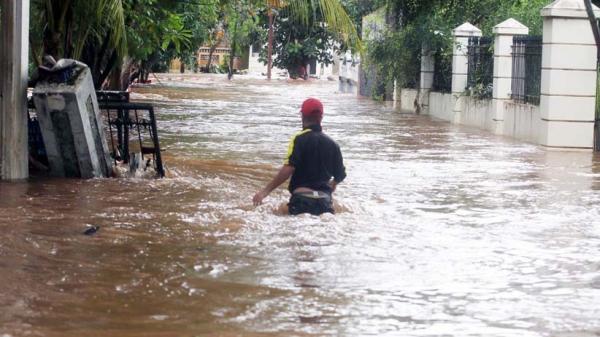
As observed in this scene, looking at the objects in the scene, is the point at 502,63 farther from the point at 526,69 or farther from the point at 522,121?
the point at 522,121

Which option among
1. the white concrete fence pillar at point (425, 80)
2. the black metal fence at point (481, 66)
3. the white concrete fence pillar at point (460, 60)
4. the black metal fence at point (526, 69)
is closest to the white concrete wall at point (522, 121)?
the black metal fence at point (526, 69)

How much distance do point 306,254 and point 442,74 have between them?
22.3 m

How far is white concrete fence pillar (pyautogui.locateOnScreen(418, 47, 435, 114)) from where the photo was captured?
31641 mm

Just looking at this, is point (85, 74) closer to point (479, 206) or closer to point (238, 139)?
point (479, 206)

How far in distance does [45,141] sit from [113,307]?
21.4ft

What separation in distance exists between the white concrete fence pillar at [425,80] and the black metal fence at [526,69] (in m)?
8.22

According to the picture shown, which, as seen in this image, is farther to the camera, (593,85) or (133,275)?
(593,85)

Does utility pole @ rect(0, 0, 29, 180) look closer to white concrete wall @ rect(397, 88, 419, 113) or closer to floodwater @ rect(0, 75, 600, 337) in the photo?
floodwater @ rect(0, 75, 600, 337)

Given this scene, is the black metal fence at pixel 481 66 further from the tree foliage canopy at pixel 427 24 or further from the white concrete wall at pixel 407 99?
the white concrete wall at pixel 407 99

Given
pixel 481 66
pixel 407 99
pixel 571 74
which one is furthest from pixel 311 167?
pixel 407 99

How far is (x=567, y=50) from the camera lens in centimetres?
1984

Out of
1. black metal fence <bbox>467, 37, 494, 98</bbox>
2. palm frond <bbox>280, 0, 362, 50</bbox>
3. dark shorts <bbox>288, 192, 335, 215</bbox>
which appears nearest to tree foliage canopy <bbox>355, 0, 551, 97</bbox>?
black metal fence <bbox>467, 37, 494, 98</bbox>

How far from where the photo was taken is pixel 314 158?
10.2m

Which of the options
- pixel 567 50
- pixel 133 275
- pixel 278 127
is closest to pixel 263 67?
pixel 278 127
